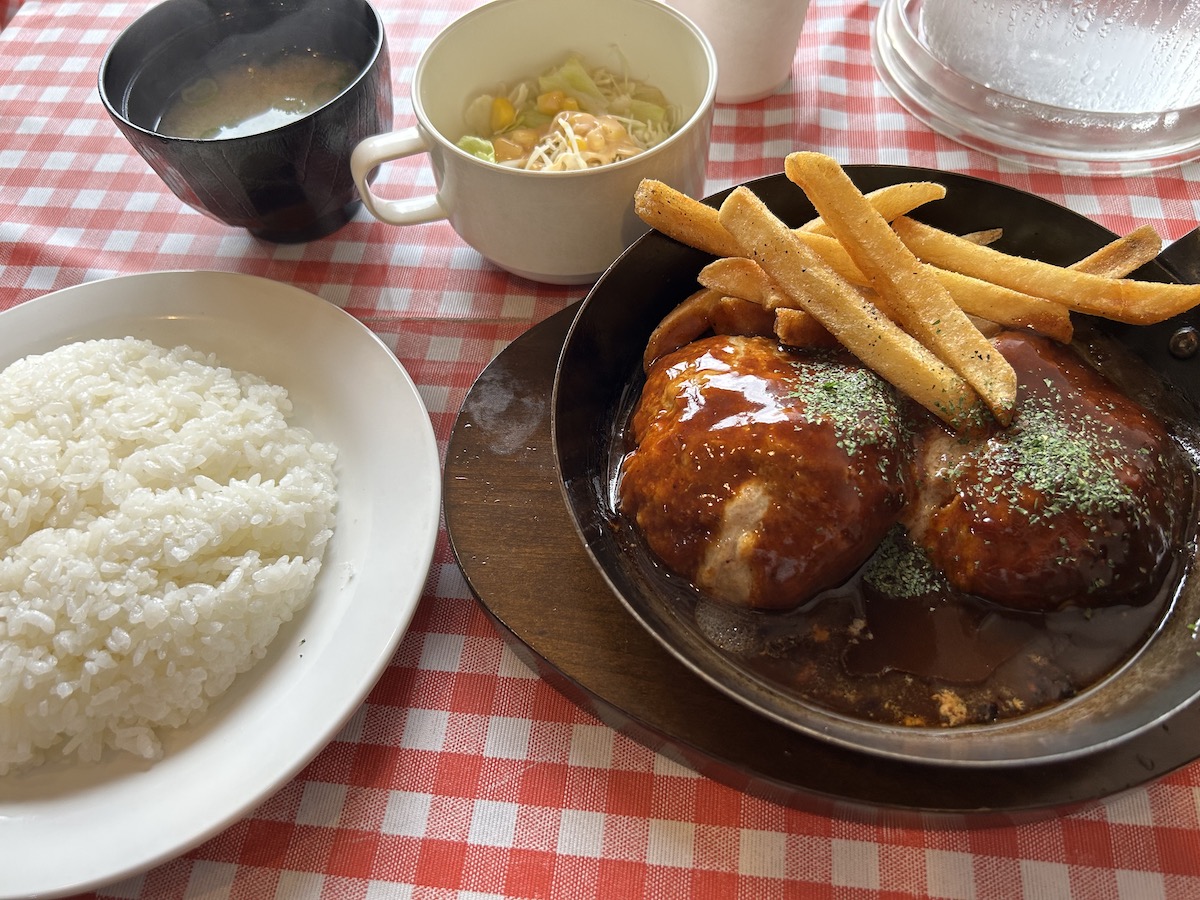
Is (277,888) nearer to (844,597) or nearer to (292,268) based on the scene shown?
(844,597)

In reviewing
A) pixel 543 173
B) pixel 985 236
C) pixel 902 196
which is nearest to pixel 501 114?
pixel 543 173

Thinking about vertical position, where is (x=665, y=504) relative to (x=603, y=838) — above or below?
above

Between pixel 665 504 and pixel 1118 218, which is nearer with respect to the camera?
pixel 665 504

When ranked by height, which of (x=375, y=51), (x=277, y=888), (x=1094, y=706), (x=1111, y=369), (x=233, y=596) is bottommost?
(x=277, y=888)

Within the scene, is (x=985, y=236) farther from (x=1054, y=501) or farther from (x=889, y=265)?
(x=1054, y=501)

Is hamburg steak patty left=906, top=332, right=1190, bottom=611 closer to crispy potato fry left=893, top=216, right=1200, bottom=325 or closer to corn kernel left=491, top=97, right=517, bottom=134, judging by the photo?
crispy potato fry left=893, top=216, right=1200, bottom=325

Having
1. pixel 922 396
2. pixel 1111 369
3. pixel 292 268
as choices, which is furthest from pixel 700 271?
pixel 292 268
